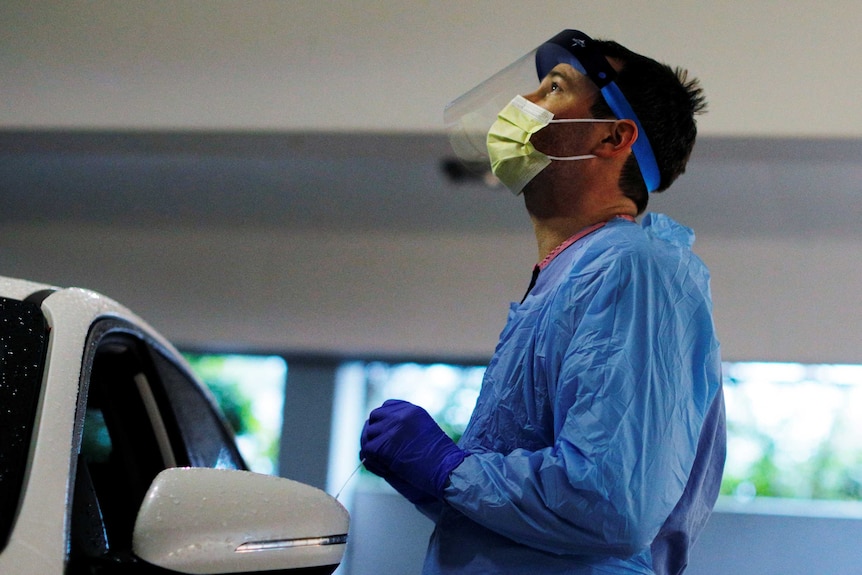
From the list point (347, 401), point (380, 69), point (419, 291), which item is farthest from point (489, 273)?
point (380, 69)

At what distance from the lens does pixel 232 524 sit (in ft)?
3.96

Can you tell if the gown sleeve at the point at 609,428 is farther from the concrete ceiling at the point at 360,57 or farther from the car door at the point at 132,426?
the concrete ceiling at the point at 360,57

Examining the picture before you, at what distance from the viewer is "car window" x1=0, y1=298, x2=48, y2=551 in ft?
3.78

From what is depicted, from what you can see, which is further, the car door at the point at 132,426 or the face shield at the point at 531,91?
the car door at the point at 132,426

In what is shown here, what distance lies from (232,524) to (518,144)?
88cm

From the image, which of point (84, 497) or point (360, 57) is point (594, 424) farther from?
point (360, 57)

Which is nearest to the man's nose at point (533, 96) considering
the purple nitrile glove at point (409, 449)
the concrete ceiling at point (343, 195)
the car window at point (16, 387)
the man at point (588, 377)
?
the man at point (588, 377)

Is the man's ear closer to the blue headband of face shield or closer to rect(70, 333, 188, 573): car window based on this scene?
the blue headband of face shield

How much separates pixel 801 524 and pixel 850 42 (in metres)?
→ 4.85

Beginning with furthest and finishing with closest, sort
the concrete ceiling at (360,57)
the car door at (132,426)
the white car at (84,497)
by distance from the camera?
the concrete ceiling at (360,57) → the car door at (132,426) → the white car at (84,497)

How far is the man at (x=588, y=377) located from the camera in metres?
1.24

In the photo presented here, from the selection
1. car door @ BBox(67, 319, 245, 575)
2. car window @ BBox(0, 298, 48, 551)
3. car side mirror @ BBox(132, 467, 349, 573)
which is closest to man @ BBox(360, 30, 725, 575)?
car side mirror @ BBox(132, 467, 349, 573)

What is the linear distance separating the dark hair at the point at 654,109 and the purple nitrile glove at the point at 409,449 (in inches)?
24.9

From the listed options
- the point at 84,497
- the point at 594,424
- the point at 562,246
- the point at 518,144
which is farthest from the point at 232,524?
the point at 518,144
